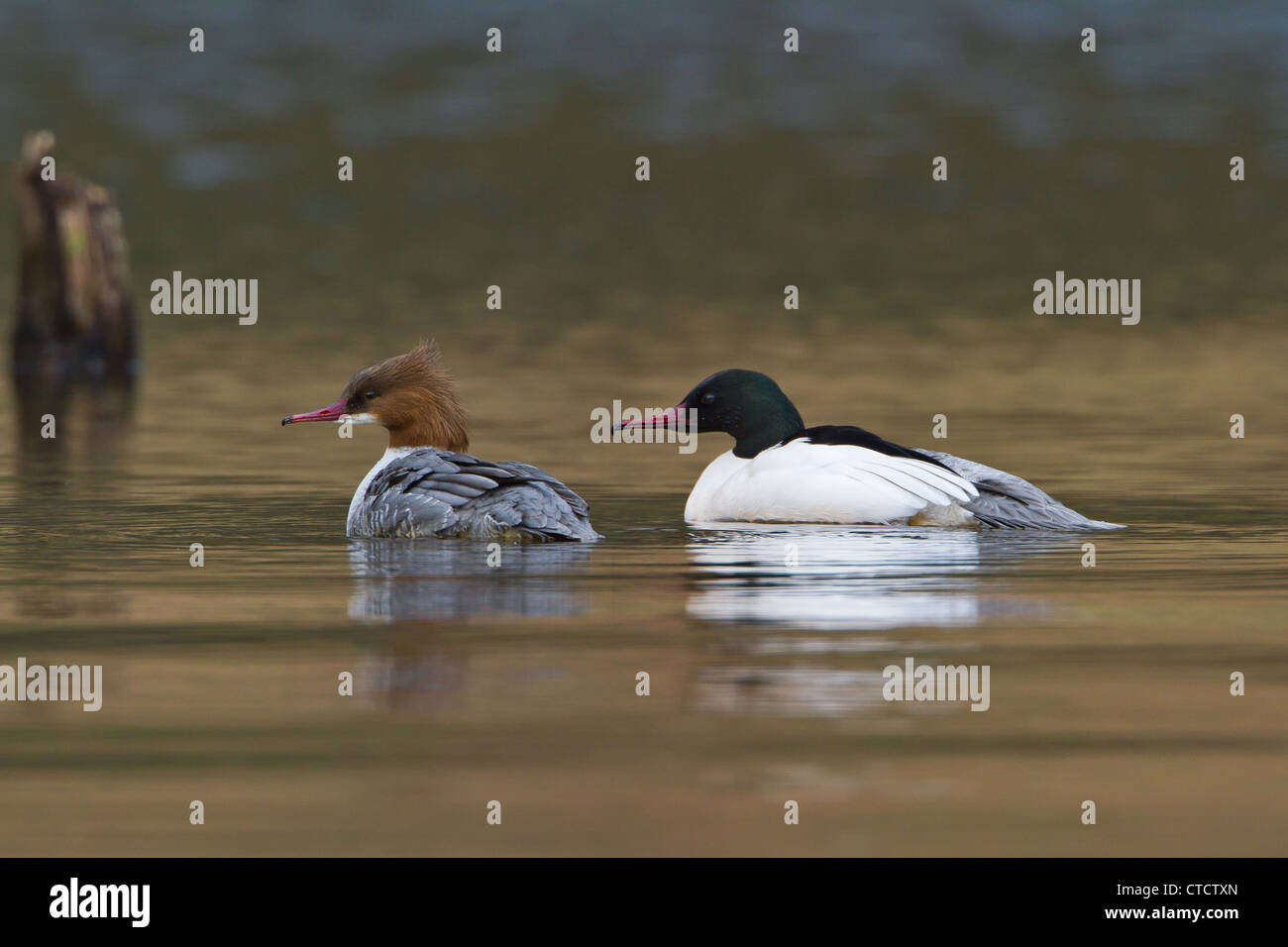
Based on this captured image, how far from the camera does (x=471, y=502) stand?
1207 cm

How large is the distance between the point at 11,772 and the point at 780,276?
119 feet

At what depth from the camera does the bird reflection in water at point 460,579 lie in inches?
394

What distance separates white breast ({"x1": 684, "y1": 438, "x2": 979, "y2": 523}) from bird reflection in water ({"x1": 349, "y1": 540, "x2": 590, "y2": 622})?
1.38 metres

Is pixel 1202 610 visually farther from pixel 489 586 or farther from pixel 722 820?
pixel 722 820

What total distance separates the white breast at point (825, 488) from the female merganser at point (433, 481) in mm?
1052

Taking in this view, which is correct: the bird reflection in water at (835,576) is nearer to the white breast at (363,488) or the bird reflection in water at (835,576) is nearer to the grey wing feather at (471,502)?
the grey wing feather at (471,502)

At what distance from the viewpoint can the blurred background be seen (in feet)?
23.0

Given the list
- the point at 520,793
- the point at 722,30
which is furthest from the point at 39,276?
the point at 722,30

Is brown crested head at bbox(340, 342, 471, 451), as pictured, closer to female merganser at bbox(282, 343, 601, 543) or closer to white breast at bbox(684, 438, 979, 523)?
female merganser at bbox(282, 343, 601, 543)

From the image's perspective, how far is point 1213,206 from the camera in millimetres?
51250
